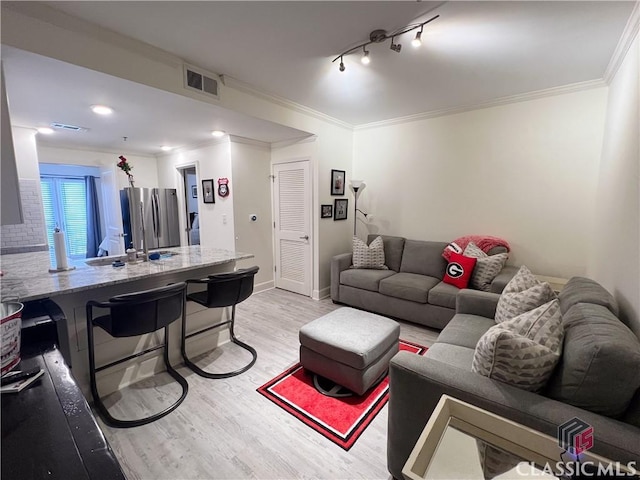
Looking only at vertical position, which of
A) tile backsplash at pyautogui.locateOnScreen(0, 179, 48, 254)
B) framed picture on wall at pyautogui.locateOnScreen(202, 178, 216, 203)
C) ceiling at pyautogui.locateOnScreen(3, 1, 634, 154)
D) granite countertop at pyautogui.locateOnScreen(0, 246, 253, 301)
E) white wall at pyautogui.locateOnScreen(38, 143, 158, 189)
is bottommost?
granite countertop at pyautogui.locateOnScreen(0, 246, 253, 301)

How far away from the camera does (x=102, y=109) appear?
2.82 metres

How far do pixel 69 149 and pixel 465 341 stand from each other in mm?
5924

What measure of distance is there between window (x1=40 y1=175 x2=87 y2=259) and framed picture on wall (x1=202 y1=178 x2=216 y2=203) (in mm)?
3809

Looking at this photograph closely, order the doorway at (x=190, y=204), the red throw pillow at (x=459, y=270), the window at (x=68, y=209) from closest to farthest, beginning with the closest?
the red throw pillow at (x=459, y=270), the doorway at (x=190, y=204), the window at (x=68, y=209)

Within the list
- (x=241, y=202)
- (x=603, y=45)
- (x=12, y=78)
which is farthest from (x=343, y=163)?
(x=12, y=78)

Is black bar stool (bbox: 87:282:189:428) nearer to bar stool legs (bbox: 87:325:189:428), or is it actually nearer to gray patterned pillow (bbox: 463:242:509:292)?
bar stool legs (bbox: 87:325:189:428)

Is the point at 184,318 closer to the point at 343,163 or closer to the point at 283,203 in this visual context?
the point at 283,203

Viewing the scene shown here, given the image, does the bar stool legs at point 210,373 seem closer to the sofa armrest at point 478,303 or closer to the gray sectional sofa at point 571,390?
the gray sectional sofa at point 571,390

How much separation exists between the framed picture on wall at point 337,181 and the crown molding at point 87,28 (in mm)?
2355

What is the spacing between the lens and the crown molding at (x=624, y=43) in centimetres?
180

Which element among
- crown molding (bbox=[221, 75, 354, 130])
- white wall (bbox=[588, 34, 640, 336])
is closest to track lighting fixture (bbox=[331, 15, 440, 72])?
crown molding (bbox=[221, 75, 354, 130])

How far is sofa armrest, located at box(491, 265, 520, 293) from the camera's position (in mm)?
2836

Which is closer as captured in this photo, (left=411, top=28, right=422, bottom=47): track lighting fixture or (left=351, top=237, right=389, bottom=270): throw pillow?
(left=411, top=28, right=422, bottom=47): track lighting fixture

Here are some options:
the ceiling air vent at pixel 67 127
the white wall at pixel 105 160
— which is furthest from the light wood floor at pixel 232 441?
the white wall at pixel 105 160
